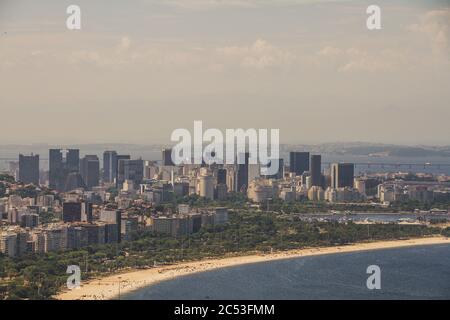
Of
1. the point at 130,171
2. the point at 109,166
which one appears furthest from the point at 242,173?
the point at 109,166

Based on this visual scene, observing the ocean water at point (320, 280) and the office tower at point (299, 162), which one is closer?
the ocean water at point (320, 280)

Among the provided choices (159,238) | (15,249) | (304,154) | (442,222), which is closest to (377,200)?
(304,154)

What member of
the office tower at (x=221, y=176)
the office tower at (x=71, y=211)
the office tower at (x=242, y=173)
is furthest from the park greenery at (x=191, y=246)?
the office tower at (x=242, y=173)

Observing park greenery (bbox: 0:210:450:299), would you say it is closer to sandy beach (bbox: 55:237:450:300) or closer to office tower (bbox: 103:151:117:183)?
sandy beach (bbox: 55:237:450:300)

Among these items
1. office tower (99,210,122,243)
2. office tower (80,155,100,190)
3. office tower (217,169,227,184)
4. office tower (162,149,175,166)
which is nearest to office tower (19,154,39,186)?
office tower (80,155,100,190)

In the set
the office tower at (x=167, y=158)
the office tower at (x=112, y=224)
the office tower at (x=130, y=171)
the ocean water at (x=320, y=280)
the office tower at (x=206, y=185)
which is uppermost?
the office tower at (x=167, y=158)

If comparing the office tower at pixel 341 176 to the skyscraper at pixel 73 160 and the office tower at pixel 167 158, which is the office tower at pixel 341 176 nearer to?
the office tower at pixel 167 158

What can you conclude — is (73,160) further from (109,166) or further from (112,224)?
(112,224)
